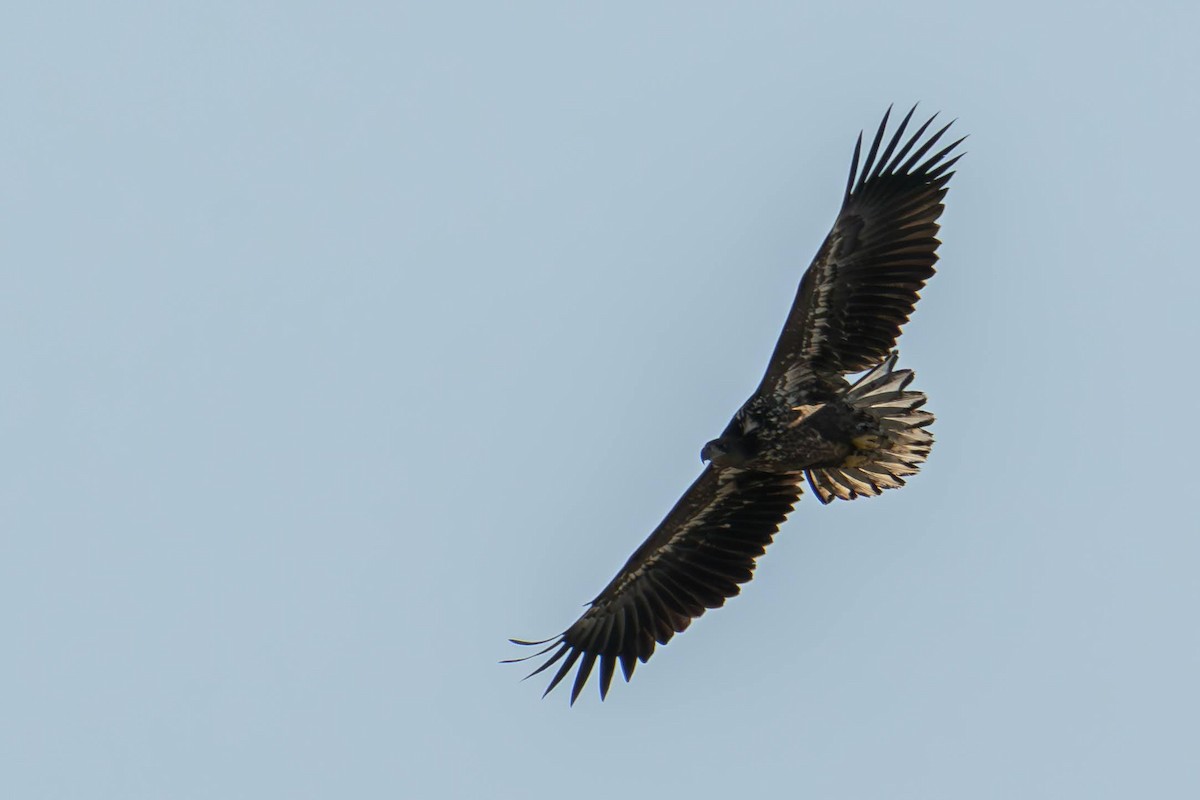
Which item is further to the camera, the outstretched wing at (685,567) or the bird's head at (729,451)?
the outstretched wing at (685,567)

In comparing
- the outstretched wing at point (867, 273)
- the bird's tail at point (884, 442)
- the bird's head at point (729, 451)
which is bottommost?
the bird's tail at point (884, 442)

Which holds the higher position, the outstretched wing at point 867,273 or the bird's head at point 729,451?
the outstretched wing at point 867,273

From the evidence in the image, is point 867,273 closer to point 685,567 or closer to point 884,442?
point 884,442

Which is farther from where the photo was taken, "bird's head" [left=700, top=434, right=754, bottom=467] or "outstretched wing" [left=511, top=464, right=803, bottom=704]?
"outstretched wing" [left=511, top=464, right=803, bottom=704]

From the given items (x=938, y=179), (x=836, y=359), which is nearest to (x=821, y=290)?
(x=836, y=359)

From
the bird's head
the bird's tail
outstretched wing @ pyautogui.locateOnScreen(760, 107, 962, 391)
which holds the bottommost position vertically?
the bird's tail

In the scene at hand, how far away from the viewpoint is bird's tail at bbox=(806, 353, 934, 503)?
10664 millimetres

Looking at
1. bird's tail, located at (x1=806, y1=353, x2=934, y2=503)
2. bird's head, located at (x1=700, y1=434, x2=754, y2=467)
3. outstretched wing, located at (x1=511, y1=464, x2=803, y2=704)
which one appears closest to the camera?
bird's tail, located at (x1=806, y1=353, x2=934, y2=503)

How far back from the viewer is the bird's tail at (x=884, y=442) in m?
10.7

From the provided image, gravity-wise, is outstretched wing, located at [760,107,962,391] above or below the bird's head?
above

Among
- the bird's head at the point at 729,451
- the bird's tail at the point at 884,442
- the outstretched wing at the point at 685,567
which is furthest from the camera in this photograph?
the outstretched wing at the point at 685,567

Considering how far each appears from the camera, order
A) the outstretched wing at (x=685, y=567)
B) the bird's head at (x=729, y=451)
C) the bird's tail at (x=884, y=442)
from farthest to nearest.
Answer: the outstretched wing at (x=685, y=567) < the bird's head at (x=729, y=451) < the bird's tail at (x=884, y=442)

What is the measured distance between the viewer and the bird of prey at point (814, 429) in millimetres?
10977

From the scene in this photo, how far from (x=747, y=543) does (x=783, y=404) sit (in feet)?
3.93
